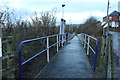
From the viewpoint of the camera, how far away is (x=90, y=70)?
452cm

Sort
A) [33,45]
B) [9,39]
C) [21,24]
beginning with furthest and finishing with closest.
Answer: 1. [21,24]
2. [33,45]
3. [9,39]

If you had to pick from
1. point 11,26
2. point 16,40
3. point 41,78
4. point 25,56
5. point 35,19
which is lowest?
point 41,78

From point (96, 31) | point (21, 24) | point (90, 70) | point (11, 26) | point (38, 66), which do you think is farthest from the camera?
point (96, 31)

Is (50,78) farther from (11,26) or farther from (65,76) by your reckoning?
(11,26)

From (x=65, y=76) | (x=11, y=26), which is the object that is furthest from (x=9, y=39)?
(x=11, y=26)

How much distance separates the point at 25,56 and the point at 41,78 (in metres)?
1.38

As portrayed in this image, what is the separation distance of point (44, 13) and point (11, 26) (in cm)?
383

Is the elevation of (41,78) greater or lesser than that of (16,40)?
lesser

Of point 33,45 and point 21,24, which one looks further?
point 21,24

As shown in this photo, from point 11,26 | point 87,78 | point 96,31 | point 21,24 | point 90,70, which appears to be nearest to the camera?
point 87,78

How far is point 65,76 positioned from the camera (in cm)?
398

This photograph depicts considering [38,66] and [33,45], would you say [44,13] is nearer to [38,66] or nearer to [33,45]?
[33,45]

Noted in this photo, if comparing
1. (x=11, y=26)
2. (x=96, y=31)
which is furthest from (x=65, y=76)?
(x=96, y=31)

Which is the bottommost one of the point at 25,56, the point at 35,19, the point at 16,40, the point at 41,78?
the point at 41,78
